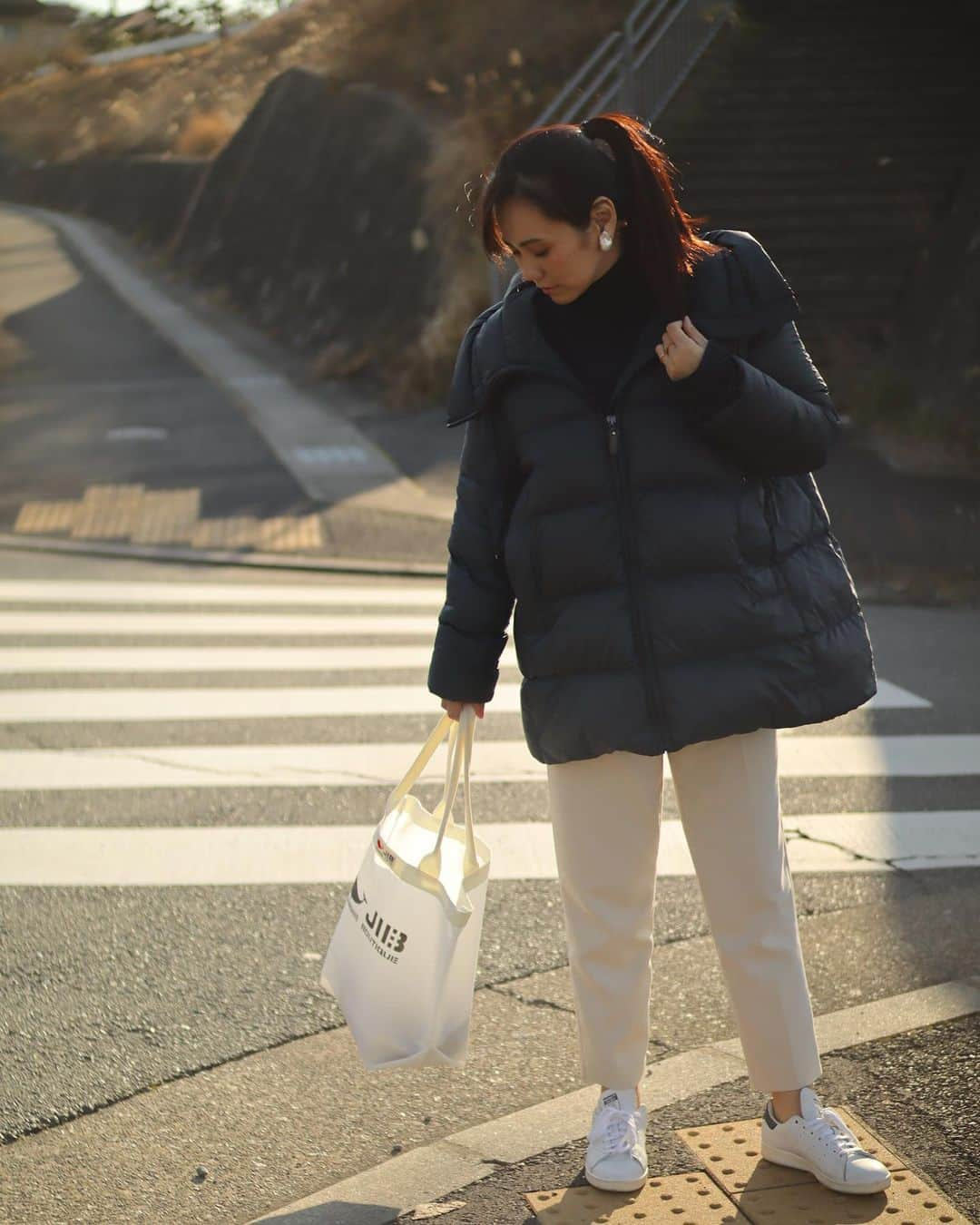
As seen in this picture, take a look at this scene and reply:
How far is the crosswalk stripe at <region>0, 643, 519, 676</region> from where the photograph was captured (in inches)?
324

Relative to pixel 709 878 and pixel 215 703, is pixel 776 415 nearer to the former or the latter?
pixel 709 878

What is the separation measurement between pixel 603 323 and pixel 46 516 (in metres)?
11.0

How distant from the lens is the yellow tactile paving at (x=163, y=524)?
12.3 metres

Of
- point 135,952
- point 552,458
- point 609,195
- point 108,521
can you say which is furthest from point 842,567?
point 108,521

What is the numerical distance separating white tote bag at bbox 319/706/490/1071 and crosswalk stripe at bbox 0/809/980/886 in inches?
75.6

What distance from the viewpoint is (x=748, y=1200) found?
120 inches

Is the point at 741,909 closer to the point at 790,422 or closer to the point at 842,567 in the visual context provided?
the point at 842,567

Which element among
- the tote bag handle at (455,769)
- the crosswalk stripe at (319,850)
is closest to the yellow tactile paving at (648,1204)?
the tote bag handle at (455,769)

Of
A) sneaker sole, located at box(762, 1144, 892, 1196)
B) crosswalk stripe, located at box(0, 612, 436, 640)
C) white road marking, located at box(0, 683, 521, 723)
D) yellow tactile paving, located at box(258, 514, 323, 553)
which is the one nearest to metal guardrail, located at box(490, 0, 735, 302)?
yellow tactile paving, located at box(258, 514, 323, 553)

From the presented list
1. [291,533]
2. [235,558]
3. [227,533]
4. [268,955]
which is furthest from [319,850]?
[227,533]

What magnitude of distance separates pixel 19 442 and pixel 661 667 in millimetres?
14735

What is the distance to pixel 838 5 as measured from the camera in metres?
22.4

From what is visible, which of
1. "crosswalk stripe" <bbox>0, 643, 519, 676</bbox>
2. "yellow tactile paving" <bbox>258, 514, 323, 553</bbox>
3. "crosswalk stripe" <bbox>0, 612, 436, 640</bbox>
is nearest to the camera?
"crosswalk stripe" <bbox>0, 643, 519, 676</bbox>

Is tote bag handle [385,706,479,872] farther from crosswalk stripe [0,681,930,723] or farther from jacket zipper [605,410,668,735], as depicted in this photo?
crosswalk stripe [0,681,930,723]
